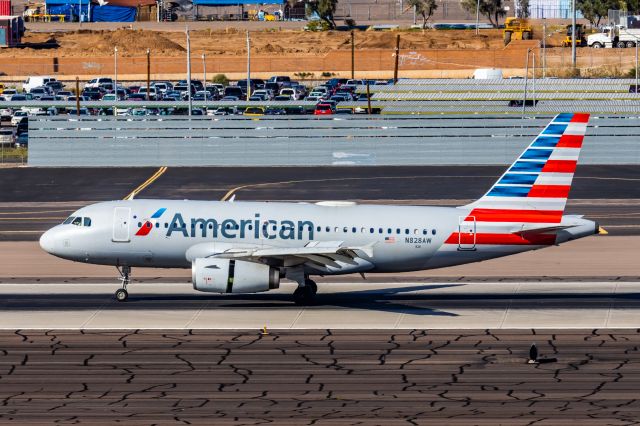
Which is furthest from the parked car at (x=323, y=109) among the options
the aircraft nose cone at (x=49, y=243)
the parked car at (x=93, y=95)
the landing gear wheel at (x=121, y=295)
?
the aircraft nose cone at (x=49, y=243)

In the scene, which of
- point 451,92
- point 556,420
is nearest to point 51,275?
point 556,420

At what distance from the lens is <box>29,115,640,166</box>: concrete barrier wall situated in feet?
314

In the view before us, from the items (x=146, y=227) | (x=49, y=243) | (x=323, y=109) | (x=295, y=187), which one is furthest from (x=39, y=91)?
(x=146, y=227)

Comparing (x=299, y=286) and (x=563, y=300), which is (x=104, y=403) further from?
(x=563, y=300)

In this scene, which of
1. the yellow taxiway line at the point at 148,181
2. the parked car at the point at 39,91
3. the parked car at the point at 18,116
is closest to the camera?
the yellow taxiway line at the point at 148,181

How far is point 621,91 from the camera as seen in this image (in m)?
128

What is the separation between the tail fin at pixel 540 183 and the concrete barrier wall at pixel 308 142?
49.2 meters

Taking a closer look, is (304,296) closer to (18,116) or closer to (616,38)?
(18,116)

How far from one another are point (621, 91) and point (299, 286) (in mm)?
89516

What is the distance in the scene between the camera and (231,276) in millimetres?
44031

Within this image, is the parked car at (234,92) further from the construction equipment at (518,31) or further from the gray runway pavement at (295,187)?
the gray runway pavement at (295,187)

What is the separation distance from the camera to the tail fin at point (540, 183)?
4638 centimetres

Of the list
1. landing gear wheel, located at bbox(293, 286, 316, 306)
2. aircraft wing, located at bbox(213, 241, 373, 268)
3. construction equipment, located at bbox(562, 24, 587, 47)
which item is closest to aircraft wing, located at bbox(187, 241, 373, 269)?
aircraft wing, located at bbox(213, 241, 373, 268)

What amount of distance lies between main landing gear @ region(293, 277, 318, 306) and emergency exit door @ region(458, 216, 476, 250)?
19.5 feet
